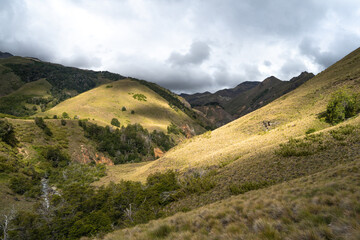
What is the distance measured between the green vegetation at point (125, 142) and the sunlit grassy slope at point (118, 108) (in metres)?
10.3

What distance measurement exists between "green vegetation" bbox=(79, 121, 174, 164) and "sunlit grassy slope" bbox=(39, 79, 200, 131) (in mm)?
10267

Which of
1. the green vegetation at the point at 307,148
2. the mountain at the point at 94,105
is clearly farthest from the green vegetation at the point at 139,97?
the green vegetation at the point at 307,148

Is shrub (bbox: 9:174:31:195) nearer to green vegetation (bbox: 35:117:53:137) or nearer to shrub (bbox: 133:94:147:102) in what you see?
green vegetation (bbox: 35:117:53:137)

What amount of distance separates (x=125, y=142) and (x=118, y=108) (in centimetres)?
3984

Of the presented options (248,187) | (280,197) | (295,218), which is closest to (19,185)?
(248,187)

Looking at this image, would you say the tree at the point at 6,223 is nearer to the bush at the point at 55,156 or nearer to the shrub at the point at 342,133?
the bush at the point at 55,156

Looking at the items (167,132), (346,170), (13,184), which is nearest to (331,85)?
(346,170)

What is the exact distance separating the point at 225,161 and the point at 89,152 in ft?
140

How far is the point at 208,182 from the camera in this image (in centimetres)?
1348

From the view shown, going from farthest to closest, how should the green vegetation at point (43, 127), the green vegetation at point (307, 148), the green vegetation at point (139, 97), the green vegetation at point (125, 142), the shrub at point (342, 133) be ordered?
the green vegetation at point (139, 97) < the green vegetation at point (125, 142) < the green vegetation at point (43, 127) < the shrub at point (342, 133) < the green vegetation at point (307, 148)

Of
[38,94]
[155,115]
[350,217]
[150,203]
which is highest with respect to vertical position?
[38,94]

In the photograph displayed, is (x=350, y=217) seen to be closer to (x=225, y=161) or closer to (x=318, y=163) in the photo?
(x=318, y=163)

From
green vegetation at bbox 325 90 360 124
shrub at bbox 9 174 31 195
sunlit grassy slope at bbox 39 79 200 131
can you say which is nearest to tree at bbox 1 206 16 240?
shrub at bbox 9 174 31 195

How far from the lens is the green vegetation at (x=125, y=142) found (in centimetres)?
5330
